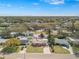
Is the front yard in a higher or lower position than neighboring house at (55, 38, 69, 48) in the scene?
lower

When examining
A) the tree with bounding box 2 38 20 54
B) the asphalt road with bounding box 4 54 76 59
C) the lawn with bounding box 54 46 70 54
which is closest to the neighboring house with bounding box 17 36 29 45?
the tree with bounding box 2 38 20 54

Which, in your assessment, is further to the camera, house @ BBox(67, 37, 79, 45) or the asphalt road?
house @ BBox(67, 37, 79, 45)

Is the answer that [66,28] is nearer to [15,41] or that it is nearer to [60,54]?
[60,54]

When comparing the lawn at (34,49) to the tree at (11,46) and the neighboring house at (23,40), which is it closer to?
the neighboring house at (23,40)

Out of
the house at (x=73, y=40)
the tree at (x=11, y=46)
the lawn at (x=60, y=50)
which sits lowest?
the lawn at (x=60, y=50)

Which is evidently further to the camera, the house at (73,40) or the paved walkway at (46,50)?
the house at (73,40)

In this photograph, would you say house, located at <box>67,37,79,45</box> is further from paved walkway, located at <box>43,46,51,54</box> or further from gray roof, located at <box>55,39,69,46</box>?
paved walkway, located at <box>43,46,51,54</box>

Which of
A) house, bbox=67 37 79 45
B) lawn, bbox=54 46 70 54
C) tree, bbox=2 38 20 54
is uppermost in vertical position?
house, bbox=67 37 79 45

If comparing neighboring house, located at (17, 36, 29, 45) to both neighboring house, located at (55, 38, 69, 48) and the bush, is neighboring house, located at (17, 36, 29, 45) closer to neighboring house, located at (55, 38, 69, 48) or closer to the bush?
the bush

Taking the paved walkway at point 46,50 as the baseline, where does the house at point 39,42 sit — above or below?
above

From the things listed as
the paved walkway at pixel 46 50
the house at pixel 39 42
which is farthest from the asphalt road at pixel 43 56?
the house at pixel 39 42

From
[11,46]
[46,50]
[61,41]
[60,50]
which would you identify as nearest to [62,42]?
[61,41]

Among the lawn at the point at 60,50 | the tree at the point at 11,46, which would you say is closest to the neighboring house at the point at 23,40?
Result: the tree at the point at 11,46
